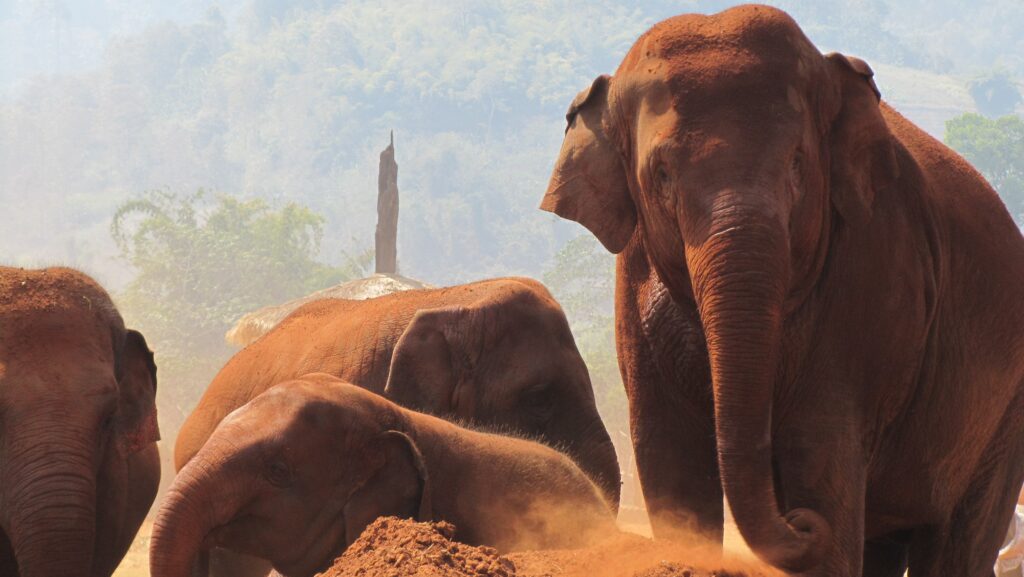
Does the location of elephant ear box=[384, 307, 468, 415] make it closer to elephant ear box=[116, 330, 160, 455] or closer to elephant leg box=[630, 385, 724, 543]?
elephant ear box=[116, 330, 160, 455]

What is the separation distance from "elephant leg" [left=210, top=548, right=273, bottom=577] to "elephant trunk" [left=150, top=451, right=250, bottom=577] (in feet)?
9.31

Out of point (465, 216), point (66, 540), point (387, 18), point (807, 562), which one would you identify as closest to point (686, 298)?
point (807, 562)

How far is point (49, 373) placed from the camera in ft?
22.0

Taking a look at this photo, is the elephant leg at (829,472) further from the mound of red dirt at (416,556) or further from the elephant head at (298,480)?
the elephant head at (298,480)

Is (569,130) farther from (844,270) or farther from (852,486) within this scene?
(852,486)

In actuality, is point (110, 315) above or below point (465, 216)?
above

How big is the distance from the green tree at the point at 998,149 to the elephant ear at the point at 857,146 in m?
87.1

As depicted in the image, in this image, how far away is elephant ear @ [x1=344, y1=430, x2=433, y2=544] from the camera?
6.40 m

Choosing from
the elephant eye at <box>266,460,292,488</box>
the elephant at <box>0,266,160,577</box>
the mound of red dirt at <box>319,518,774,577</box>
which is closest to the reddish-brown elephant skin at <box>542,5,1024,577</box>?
the mound of red dirt at <box>319,518,774,577</box>

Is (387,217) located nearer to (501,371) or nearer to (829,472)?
(501,371)

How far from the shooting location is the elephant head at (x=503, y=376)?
8.57 meters

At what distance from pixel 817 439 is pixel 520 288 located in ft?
12.0

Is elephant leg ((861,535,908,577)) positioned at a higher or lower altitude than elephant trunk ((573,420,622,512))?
lower

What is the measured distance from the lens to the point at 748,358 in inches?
196
